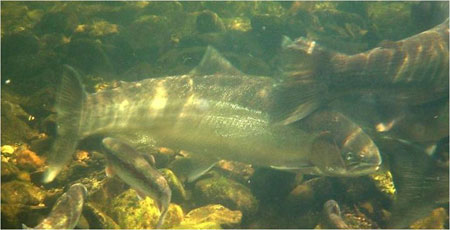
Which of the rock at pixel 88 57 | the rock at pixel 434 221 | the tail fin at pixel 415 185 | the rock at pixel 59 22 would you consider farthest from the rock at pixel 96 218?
the rock at pixel 59 22

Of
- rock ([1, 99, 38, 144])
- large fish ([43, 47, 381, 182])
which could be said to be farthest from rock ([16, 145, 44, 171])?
large fish ([43, 47, 381, 182])

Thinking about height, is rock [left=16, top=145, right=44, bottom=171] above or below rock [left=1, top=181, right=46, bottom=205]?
below

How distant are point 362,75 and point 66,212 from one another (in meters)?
3.81

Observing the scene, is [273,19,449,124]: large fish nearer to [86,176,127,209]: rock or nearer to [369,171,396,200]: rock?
[369,171,396,200]: rock

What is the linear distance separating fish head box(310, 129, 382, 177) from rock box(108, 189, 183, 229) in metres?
1.79

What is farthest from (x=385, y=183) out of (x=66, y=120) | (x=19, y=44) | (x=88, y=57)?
(x=19, y=44)

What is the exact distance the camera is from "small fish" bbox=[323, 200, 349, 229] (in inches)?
135

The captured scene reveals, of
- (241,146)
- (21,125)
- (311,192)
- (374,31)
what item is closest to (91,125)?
(241,146)

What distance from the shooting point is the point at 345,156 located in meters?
3.87

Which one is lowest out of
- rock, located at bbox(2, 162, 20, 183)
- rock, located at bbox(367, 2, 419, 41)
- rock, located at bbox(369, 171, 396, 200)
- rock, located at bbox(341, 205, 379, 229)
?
rock, located at bbox(341, 205, 379, 229)

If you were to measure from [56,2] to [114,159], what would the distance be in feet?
33.3

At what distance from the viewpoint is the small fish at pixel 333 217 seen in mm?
3426

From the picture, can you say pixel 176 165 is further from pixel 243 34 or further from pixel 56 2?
pixel 56 2

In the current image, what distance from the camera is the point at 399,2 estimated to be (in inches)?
348
